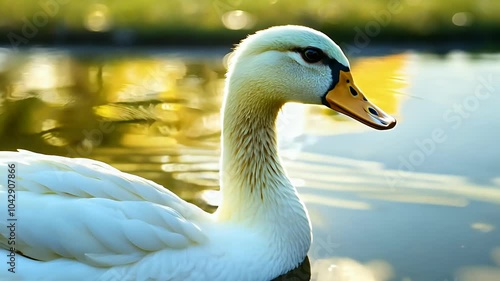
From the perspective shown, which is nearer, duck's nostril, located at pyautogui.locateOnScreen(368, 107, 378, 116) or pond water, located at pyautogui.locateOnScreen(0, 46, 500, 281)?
duck's nostril, located at pyautogui.locateOnScreen(368, 107, 378, 116)

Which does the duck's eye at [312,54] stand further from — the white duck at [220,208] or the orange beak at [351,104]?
the orange beak at [351,104]

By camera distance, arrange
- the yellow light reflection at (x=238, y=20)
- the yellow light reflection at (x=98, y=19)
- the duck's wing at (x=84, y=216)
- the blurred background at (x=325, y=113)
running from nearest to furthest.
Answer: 1. the duck's wing at (x=84, y=216)
2. the blurred background at (x=325, y=113)
3. the yellow light reflection at (x=98, y=19)
4. the yellow light reflection at (x=238, y=20)

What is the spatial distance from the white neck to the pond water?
215 millimetres

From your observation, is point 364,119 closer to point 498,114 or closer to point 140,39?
point 498,114

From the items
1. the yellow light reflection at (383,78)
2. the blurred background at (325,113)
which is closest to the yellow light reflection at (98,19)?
the blurred background at (325,113)

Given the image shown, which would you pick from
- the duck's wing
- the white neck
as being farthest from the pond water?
the duck's wing

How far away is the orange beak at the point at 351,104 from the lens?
11.1ft

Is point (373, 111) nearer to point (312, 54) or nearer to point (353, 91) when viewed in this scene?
point (353, 91)

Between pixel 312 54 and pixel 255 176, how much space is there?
584 millimetres

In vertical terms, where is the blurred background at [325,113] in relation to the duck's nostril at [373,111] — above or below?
above

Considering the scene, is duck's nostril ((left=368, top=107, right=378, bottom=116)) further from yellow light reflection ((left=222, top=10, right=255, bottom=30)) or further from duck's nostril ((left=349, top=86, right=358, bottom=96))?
yellow light reflection ((left=222, top=10, right=255, bottom=30))

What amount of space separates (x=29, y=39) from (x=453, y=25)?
4644mm

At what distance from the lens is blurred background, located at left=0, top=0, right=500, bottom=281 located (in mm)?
3768

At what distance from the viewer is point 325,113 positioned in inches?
231
